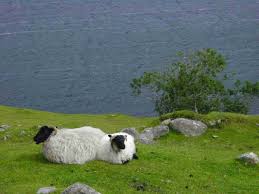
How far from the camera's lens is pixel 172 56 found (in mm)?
112562

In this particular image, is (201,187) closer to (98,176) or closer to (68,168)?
(98,176)

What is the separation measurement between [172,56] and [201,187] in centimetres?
9688

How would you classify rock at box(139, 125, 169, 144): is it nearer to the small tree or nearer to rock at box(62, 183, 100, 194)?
rock at box(62, 183, 100, 194)

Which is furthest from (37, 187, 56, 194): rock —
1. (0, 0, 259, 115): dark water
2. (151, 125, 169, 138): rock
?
(0, 0, 259, 115): dark water

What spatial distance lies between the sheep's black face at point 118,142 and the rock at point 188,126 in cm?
1237

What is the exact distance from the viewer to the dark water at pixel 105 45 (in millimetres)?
100625

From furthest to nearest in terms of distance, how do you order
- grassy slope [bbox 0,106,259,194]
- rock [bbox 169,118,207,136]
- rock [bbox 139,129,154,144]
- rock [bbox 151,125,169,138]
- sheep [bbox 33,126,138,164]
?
rock [bbox 169,118,207,136] → rock [bbox 151,125,169,138] → rock [bbox 139,129,154,144] → sheep [bbox 33,126,138,164] → grassy slope [bbox 0,106,259,194]

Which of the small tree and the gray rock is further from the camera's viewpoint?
the small tree

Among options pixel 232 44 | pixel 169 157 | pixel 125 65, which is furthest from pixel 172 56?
pixel 169 157

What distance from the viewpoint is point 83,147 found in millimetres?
18094

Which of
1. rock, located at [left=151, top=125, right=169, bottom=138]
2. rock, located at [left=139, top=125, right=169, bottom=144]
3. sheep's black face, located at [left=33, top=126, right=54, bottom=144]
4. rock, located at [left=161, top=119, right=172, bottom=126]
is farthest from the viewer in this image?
rock, located at [left=161, top=119, right=172, bottom=126]

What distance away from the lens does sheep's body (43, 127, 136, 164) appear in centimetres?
1806

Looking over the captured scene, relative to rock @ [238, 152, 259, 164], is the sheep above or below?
above

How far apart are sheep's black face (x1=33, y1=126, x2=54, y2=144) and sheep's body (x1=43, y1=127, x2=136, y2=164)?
0.18 metres
